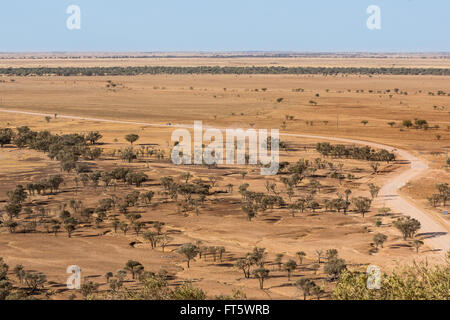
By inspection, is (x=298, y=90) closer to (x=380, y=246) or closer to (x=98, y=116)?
(x=98, y=116)

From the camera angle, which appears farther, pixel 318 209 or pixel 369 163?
pixel 369 163

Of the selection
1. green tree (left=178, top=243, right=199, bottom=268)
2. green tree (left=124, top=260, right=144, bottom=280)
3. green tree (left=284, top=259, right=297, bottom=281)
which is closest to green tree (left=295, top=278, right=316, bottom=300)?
green tree (left=284, top=259, right=297, bottom=281)

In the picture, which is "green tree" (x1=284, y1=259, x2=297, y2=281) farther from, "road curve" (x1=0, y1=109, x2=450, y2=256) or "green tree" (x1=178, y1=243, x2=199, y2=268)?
"road curve" (x1=0, y1=109, x2=450, y2=256)

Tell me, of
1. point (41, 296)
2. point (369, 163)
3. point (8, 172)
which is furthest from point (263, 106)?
point (41, 296)

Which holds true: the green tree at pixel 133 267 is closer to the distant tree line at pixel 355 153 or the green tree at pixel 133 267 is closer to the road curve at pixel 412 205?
the road curve at pixel 412 205

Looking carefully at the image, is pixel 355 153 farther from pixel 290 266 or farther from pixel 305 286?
pixel 305 286

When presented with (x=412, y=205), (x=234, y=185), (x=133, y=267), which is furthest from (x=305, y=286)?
(x=234, y=185)

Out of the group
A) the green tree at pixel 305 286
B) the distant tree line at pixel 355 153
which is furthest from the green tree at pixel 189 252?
the distant tree line at pixel 355 153

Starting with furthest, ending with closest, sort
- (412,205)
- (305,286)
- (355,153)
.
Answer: (355,153)
(412,205)
(305,286)
